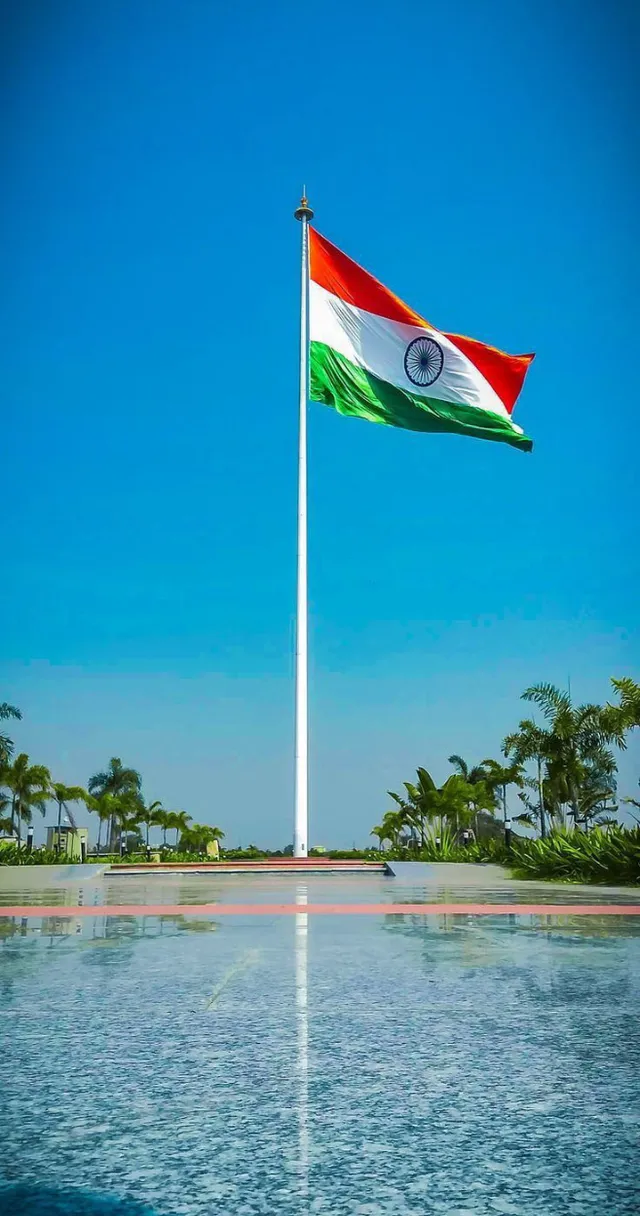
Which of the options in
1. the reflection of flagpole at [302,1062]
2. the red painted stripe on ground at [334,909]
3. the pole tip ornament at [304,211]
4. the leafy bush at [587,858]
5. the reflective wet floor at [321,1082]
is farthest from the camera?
the pole tip ornament at [304,211]

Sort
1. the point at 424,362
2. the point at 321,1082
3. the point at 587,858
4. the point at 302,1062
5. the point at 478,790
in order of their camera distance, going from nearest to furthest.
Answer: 1. the point at 321,1082
2. the point at 302,1062
3. the point at 587,858
4. the point at 424,362
5. the point at 478,790

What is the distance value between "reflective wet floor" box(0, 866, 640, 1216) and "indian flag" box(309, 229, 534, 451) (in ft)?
62.2

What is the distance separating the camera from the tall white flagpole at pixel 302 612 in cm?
2534

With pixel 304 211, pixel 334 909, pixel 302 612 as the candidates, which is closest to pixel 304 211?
pixel 304 211

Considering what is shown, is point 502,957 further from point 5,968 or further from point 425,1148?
point 425,1148

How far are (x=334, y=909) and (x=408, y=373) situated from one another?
17043 millimetres

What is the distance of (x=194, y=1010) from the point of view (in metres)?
3.11

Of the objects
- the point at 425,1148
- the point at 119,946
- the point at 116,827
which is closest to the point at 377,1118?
the point at 425,1148

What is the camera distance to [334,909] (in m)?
7.79

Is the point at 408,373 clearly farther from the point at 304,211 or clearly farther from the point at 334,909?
the point at 334,909

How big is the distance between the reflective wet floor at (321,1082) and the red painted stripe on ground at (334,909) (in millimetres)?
2553

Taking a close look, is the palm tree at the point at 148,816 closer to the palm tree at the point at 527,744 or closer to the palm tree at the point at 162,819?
the palm tree at the point at 162,819

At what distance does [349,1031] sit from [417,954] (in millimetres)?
1844

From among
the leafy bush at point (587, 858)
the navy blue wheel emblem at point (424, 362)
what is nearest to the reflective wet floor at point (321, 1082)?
the leafy bush at point (587, 858)
